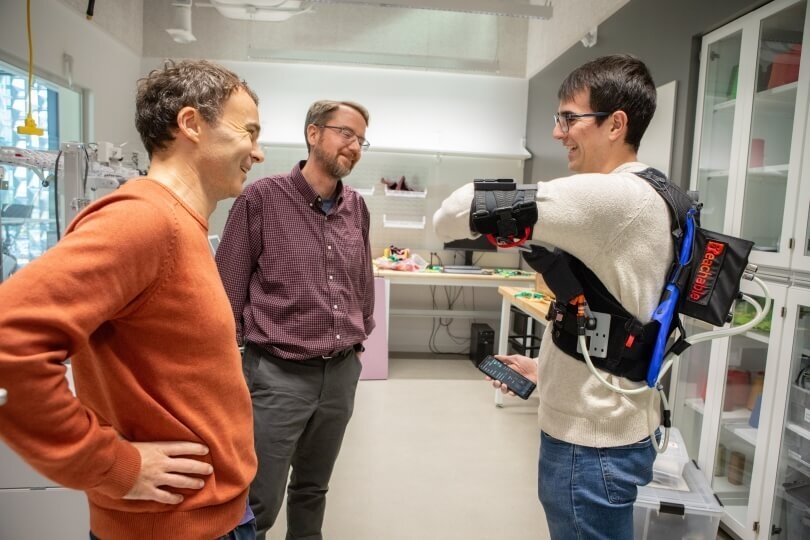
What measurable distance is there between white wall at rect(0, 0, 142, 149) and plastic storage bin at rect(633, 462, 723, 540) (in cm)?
405

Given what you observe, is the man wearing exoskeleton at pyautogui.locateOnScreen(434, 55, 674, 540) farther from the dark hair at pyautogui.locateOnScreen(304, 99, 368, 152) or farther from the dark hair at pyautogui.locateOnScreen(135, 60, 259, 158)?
the dark hair at pyautogui.locateOnScreen(304, 99, 368, 152)

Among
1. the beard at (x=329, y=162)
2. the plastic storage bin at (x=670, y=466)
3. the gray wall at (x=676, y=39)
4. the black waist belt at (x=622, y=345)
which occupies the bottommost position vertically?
the plastic storage bin at (x=670, y=466)

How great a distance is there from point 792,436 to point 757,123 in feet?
4.37

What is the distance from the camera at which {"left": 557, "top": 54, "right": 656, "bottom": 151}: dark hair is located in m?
1.00

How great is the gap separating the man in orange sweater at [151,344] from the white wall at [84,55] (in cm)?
298

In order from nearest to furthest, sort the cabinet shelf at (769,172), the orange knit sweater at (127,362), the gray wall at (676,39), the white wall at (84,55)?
the orange knit sweater at (127,362), the cabinet shelf at (769,172), the gray wall at (676,39), the white wall at (84,55)

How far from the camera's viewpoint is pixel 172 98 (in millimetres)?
847

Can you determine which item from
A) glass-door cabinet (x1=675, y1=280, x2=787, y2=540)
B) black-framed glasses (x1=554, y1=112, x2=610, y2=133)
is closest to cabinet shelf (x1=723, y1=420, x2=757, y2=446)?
glass-door cabinet (x1=675, y1=280, x2=787, y2=540)

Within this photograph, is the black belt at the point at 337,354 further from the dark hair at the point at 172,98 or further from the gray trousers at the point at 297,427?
the dark hair at the point at 172,98

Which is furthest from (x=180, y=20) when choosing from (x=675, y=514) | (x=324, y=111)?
(x=675, y=514)

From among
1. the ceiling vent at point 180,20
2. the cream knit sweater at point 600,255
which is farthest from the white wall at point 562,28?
the ceiling vent at point 180,20

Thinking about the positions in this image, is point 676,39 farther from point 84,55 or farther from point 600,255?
point 84,55

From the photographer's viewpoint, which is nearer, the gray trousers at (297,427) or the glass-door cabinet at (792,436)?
the gray trousers at (297,427)

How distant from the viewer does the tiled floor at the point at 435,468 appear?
2.24 m
